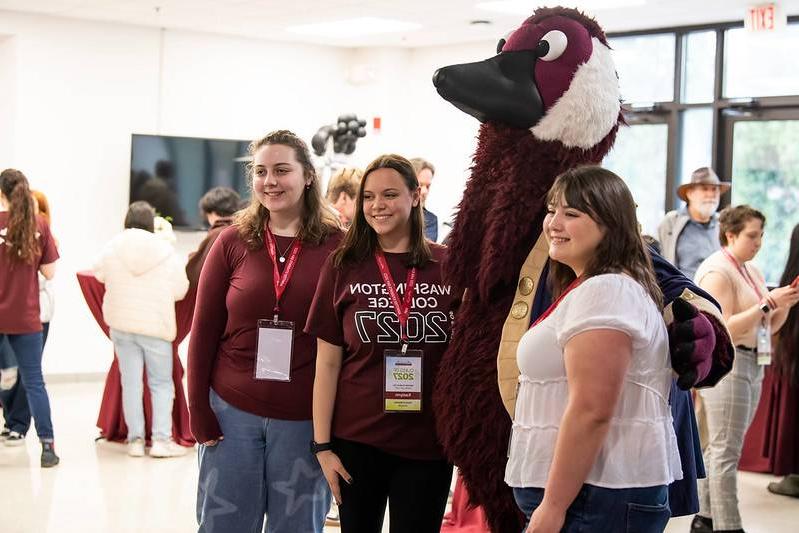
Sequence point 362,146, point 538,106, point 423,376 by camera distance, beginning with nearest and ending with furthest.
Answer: point 538,106, point 423,376, point 362,146

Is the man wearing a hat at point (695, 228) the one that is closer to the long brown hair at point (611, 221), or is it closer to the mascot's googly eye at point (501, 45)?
Answer: the mascot's googly eye at point (501, 45)

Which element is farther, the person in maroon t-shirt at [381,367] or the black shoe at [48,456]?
the black shoe at [48,456]

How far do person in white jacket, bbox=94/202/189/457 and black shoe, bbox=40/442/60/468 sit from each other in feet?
1.51

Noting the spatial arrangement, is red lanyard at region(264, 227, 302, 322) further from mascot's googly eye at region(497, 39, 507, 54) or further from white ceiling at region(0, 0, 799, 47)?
white ceiling at region(0, 0, 799, 47)

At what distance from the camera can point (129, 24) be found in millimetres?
9086

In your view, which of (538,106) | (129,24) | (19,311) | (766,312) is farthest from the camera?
(129,24)

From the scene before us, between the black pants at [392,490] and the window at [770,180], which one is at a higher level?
the window at [770,180]

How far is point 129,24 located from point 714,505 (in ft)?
21.4

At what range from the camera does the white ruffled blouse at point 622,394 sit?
189 centimetres

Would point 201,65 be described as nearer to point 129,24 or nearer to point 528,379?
point 129,24

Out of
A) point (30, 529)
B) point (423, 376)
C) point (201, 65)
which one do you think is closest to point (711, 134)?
point (201, 65)

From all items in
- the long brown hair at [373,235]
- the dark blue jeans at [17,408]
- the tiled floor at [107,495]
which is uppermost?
the long brown hair at [373,235]

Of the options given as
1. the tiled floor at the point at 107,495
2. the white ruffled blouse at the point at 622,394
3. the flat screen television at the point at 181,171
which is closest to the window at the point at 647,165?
the flat screen television at the point at 181,171

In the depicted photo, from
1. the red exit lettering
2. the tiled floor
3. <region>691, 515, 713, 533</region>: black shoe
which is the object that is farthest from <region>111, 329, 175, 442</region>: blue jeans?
the red exit lettering
